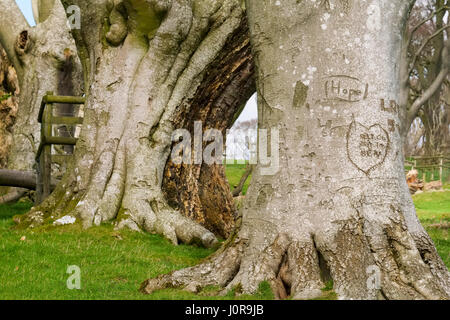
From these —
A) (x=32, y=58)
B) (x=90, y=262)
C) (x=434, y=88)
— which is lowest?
(x=90, y=262)

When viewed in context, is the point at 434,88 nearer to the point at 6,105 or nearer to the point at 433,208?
the point at 433,208

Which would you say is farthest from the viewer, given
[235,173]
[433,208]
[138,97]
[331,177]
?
[235,173]

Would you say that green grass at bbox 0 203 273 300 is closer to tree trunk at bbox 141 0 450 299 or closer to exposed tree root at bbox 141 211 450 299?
exposed tree root at bbox 141 211 450 299

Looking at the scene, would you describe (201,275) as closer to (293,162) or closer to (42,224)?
(293,162)

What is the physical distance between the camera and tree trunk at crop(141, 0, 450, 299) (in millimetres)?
4363

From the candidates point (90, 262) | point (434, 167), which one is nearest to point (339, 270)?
point (90, 262)

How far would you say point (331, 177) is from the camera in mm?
4559

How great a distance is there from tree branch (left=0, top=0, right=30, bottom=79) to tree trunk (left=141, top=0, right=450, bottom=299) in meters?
10.3

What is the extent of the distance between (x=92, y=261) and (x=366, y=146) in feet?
10.5

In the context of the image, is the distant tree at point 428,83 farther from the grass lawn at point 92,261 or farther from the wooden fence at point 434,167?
the grass lawn at point 92,261

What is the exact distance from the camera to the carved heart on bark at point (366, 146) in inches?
179

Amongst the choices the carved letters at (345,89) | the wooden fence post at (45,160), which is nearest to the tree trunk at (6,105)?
the wooden fence post at (45,160)

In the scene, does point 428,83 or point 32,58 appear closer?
point 32,58

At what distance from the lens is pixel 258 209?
4828mm
